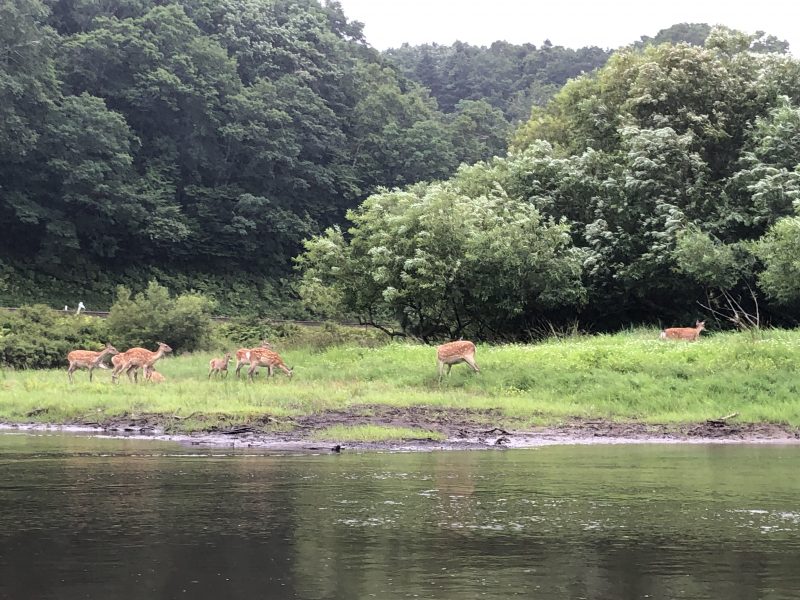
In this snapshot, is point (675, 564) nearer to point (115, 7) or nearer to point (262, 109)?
point (262, 109)

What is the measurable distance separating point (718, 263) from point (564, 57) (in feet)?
350

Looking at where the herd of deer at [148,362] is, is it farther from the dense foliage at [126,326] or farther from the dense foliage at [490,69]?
Result: the dense foliage at [490,69]

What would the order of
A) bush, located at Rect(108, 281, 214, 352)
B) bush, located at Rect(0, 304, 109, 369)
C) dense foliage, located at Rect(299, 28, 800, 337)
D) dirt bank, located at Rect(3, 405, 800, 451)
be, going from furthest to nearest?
1. bush, located at Rect(108, 281, 214, 352)
2. bush, located at Rect(0, 304, 109, 369)
3. dense foliage, located at Rect(299, 28, 800, 337)
4. dirt bank, located at Rect(3, 405, 800, 451)

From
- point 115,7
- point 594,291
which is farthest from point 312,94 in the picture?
point 594,291

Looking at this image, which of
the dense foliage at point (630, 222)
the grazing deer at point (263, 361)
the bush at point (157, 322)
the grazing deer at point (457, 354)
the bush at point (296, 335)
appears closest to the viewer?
the grazing deer at point (457, 354)

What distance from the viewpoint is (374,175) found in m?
84.2

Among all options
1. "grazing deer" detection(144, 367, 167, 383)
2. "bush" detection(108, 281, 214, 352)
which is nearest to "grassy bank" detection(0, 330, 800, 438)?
"grazing deer" detection(144, 367, 167, 383)

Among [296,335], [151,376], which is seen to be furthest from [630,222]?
[151,376]

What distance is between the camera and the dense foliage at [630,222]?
3481 cm

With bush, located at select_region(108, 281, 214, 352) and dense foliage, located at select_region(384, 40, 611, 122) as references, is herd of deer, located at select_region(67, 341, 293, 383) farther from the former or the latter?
dense foliage, located at select_region(384, 40, 611, 122)

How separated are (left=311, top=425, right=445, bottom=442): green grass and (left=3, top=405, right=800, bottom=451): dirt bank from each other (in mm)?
221

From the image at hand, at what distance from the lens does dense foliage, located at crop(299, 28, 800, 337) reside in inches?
1371

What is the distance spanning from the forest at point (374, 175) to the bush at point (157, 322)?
465 cm

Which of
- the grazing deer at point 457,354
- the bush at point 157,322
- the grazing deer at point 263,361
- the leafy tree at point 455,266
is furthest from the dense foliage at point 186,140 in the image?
the grazing deer at point 457,354
